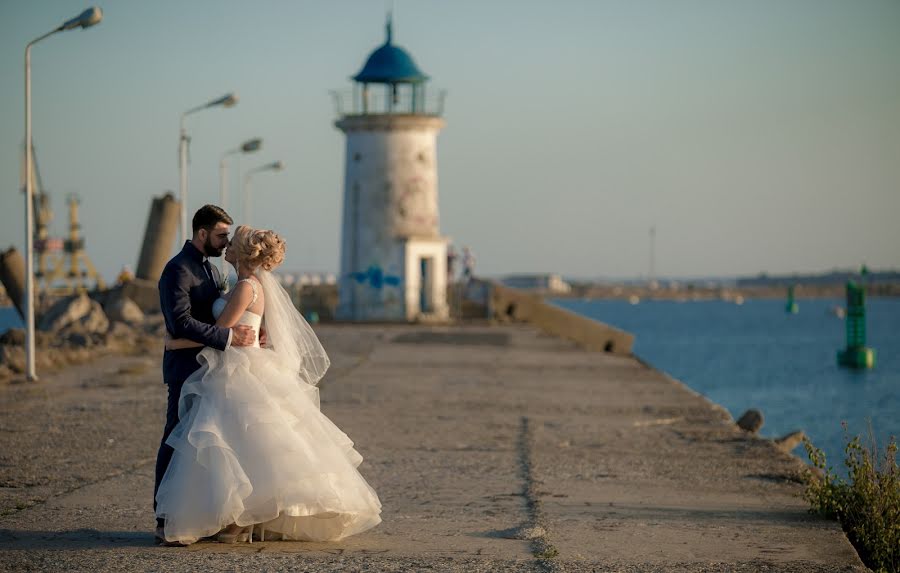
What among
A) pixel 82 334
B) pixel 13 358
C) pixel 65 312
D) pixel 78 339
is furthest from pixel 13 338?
pixel 65 312

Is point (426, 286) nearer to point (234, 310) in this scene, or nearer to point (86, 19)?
point (86, 19)

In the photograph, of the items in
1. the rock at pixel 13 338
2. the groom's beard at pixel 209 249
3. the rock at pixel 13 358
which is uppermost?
the groom's beard at pixel 209 249

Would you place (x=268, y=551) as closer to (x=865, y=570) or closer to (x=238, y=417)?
(x=238, y=417)

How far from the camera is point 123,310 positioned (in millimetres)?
39031

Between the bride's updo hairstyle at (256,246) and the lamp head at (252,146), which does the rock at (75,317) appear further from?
the bride's updo hairstyle at (256,246)

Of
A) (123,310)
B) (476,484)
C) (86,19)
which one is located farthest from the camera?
(123,310)

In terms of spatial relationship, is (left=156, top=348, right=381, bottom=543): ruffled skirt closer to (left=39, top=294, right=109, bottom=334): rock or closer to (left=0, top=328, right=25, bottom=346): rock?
(left=0, top=328, right=25, bottom=346): rock

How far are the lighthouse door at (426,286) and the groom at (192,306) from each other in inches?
1464

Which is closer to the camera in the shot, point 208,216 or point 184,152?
point 208,216

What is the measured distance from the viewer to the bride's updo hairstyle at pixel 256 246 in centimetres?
814

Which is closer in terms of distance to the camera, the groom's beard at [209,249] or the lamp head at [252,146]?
the groom's beard at [209,249]

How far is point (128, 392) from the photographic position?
1906 cm

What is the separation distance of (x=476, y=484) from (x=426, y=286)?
34.9m

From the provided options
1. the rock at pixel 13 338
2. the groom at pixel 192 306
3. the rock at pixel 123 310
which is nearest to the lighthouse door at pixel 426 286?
the rock at pixel 123 310
